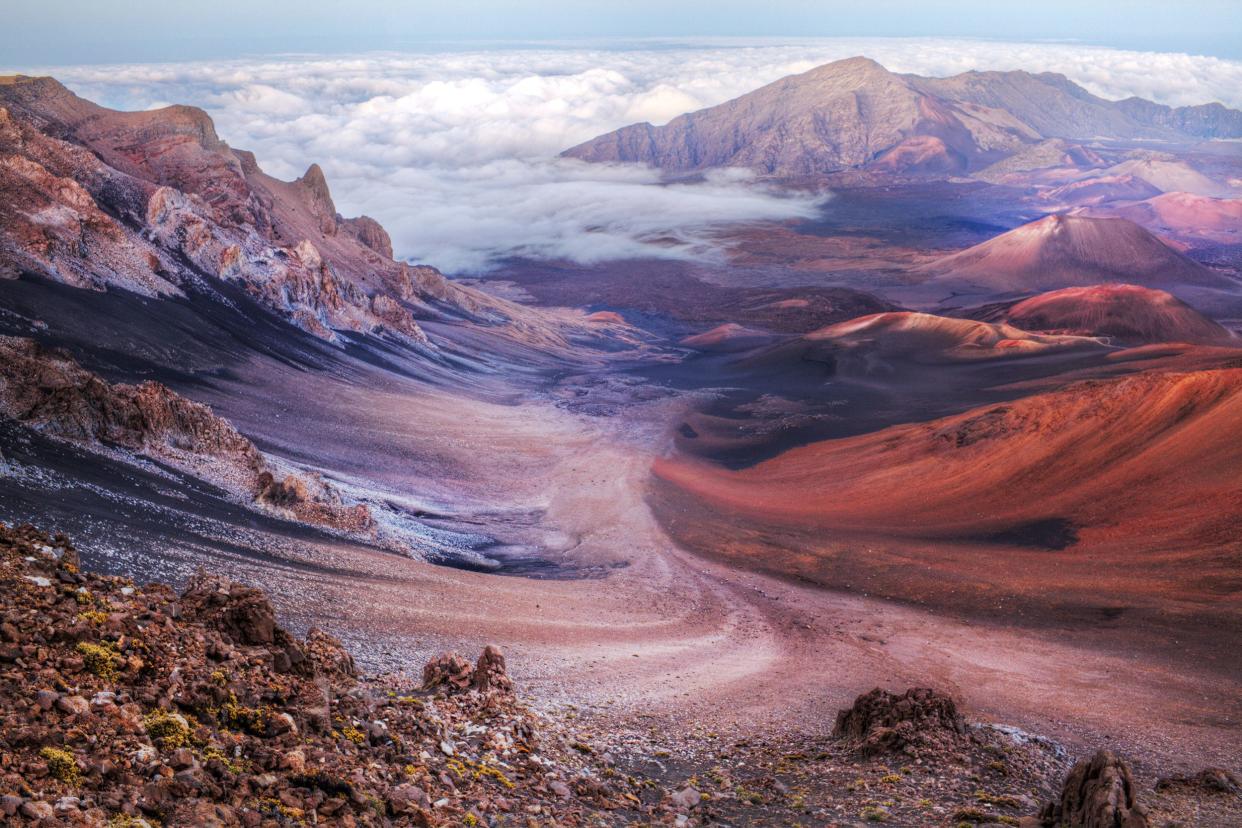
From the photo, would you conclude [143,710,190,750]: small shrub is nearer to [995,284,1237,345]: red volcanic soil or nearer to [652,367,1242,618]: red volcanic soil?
[652,367,1242,618]: red volcanic soil

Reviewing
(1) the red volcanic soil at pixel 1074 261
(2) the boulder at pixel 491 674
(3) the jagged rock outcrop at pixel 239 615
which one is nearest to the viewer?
(3) the jagged rock outcrop at pixel 239 615

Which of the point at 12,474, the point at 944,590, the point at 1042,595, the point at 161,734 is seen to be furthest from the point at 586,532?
the point at 161,734

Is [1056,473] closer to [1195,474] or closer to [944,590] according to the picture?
[1195,474]

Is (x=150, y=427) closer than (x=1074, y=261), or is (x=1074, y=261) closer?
(x=150, y=427)

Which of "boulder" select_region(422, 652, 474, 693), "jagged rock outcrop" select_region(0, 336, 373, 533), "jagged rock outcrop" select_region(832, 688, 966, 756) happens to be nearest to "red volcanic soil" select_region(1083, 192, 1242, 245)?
"jagged rock outcrop" select_region(0, 336, 373, 533)

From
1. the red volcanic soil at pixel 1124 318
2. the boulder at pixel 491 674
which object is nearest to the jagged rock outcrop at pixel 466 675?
the boulder at pixel 491 674

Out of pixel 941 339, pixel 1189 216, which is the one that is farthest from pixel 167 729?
pixel 1189 216

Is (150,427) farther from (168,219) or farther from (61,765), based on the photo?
(168,219)

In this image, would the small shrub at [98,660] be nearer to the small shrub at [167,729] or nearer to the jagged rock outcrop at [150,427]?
the small shrub at [167,729]
